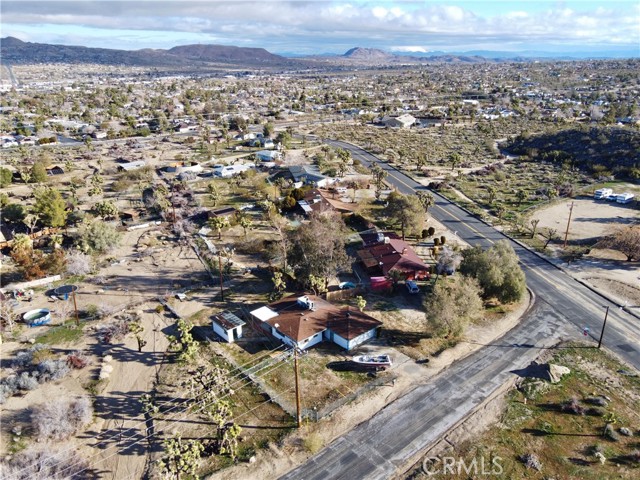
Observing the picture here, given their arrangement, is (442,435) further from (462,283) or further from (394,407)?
(462,283)

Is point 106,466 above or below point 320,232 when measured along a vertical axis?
below

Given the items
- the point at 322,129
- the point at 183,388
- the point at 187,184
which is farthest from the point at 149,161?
the point at 183,388

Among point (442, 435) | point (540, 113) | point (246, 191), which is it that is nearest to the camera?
point (442, 435)

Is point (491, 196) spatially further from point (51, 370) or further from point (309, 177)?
point (51, 370)

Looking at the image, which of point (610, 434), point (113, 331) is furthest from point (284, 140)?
point (610, 434)

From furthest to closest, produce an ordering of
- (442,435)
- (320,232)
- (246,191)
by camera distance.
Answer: (246,191), (320,232), (442,435)

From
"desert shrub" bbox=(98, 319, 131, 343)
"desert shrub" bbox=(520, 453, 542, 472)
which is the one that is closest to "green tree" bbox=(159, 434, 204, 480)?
"desert shrub" bbox=(98, 319, 131, 343)

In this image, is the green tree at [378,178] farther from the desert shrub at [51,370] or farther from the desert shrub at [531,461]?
the desert shrub at [51,370]
